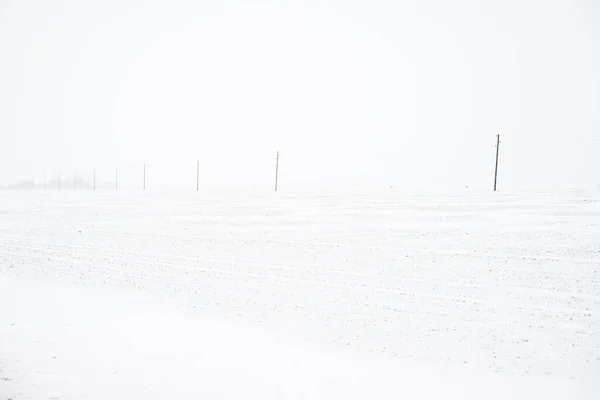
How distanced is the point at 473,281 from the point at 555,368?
6.15 meters

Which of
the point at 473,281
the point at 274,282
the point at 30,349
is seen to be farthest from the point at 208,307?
the point at 473,281

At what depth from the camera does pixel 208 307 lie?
1567 cm

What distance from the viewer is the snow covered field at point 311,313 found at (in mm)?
10195

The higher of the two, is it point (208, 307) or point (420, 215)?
point (420, 215)

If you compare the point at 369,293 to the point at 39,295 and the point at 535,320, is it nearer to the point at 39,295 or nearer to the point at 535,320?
the point at 535,320

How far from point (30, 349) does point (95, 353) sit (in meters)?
1.78

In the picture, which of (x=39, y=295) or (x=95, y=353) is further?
(x=39, y=295)

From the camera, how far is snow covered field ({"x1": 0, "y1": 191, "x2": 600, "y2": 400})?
10195 mm

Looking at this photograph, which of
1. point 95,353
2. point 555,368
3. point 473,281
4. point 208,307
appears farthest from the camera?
point 473,281

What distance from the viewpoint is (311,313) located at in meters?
14.6

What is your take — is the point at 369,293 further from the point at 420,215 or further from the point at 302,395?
the point at 420,215

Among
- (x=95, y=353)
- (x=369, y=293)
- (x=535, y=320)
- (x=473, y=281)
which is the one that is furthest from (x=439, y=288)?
(x=95, y=353)

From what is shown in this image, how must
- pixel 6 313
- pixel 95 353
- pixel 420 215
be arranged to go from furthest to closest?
1. pixel 420 215
2. pixel 6 313
3. pixel 95 353

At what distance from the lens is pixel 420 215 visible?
107 feet
